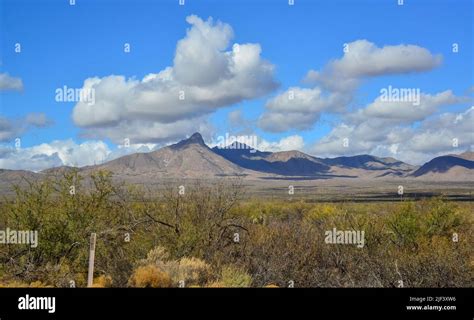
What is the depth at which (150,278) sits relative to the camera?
12367mm

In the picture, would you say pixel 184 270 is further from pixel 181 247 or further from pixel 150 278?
pixel 181 247

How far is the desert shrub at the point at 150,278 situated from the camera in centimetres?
1224

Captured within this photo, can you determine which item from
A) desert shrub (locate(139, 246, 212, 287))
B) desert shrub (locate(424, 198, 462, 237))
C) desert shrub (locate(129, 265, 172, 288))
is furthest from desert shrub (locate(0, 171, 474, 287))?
desert shrub (locate(424, 198, 462, 237))

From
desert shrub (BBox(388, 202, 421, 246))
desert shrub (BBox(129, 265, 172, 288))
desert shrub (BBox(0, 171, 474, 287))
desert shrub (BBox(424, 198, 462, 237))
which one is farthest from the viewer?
desert shrub (BBox(424, 198, 462, 237))

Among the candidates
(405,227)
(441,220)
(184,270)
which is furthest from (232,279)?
(441,220)

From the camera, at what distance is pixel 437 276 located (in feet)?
47.4

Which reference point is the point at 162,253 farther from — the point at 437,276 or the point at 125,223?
the point at 437,276

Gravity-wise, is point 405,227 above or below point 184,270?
above

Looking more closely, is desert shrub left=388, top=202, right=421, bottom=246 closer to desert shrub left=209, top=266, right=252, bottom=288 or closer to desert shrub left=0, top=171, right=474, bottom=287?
desert shrub left=0, top=171, right=474, bottom=287

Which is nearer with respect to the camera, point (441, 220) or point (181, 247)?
point (181, 247)

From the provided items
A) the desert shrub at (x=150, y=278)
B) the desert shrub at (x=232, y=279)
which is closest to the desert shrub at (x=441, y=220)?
the desert shrub at (x=232, y=279)

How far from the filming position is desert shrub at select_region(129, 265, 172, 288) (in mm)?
12242

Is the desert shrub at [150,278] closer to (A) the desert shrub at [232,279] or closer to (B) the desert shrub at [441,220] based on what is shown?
(A) the desert shrub at [232,279]
